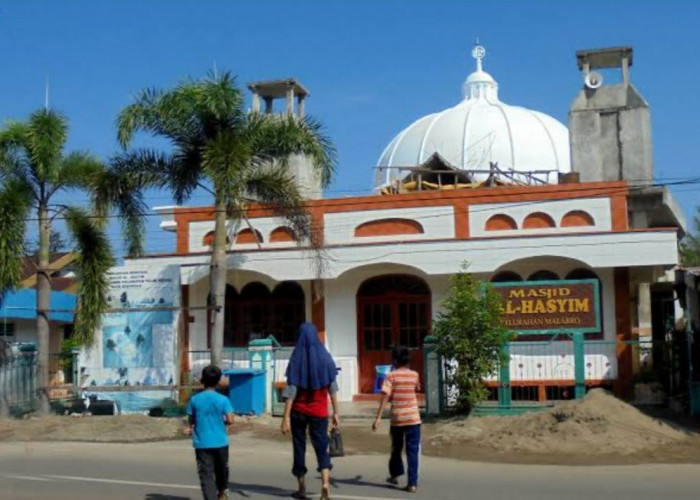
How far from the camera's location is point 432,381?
17969mm

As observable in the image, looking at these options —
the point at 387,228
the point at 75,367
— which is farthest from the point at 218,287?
the point at 75,367

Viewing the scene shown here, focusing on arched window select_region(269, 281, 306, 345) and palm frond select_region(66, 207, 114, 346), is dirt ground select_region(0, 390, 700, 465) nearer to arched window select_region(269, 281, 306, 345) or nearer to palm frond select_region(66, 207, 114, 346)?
palm frond select_region(66, 207, 114, 346)

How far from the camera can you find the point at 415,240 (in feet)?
70.4

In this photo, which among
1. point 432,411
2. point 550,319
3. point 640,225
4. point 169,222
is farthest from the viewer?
point 169,222

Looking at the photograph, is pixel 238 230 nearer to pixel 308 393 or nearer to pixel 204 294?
pixel 204 294

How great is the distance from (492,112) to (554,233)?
15.7m

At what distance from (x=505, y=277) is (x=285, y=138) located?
20.9 feet

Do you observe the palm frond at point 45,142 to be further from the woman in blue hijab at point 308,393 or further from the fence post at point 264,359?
the woman in blue hijab at point 308,393

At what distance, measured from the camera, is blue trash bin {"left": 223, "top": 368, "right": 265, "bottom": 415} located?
18.6m

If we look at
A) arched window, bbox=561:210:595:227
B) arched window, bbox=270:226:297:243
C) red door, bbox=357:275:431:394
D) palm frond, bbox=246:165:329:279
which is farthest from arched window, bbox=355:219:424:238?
arched window, bbox=561:210:595:227

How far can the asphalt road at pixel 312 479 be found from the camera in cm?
1017

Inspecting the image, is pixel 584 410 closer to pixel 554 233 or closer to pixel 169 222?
pixel 554 233

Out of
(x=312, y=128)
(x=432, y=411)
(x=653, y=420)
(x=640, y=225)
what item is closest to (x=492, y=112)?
(x=640, y=225)

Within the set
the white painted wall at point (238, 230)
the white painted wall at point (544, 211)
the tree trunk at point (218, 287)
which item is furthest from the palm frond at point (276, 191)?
the white painted wall at point (544, 211)
